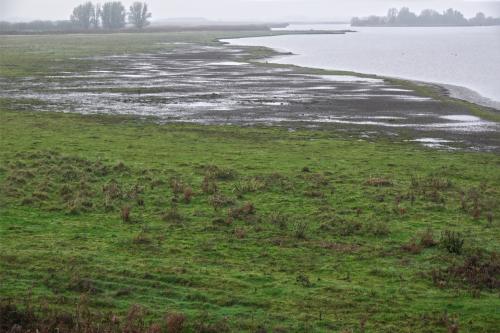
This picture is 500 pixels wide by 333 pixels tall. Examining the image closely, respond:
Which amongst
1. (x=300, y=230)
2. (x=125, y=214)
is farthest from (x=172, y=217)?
(x=300, y=230)

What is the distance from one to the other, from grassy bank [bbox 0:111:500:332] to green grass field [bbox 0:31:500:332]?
6 centimetres

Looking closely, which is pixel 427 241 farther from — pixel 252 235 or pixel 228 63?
pixel 228 63

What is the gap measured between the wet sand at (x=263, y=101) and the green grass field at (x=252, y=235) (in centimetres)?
892

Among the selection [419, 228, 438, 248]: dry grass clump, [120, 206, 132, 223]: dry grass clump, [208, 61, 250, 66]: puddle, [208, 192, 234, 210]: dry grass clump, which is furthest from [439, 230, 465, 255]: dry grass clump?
[208, 61, 250, 66]: puddle

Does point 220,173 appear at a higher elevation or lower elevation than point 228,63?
lower

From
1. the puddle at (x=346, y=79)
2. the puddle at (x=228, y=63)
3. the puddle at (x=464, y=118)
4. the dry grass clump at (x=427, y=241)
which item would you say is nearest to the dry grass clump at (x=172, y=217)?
the dry grass clump at (x=427, y=241)

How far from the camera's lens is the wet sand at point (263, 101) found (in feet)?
136

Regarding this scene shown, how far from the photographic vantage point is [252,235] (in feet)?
61.1

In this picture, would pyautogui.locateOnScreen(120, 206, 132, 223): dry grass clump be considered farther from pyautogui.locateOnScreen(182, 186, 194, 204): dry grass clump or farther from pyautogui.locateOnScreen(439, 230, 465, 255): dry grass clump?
pyautogui.locateOnScreen(439, 230, 465, 255): dry grass clump

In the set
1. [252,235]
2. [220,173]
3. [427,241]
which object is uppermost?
[220,173]

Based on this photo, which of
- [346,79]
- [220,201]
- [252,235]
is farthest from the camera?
[346,79]

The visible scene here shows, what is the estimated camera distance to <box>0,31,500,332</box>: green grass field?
13461mm

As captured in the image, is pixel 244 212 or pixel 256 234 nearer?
pixel 256 234

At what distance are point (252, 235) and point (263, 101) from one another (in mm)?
37847
